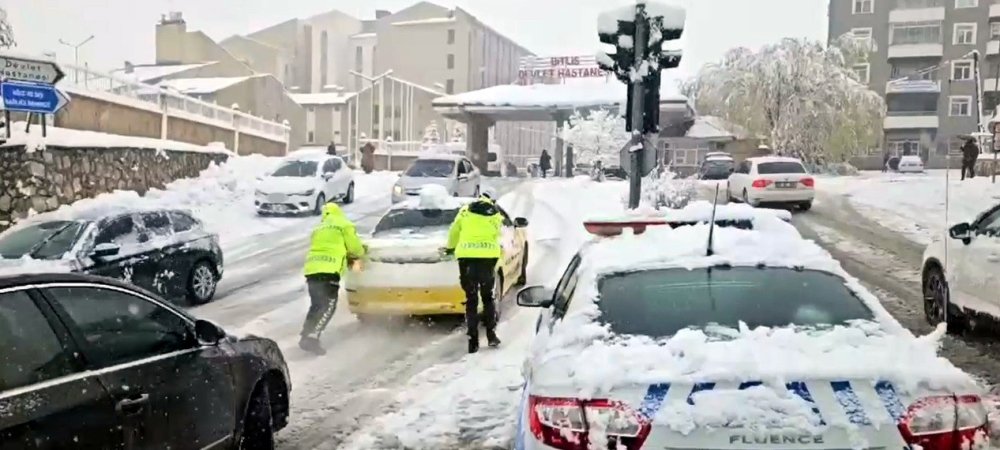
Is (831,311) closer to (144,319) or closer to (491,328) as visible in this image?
(144,319)

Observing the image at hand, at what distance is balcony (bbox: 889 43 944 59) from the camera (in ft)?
191

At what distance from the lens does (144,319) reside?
4.39 m

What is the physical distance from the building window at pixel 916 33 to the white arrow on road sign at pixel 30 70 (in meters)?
55.9

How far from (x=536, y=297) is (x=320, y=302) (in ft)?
12.3

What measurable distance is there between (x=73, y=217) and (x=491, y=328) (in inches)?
209

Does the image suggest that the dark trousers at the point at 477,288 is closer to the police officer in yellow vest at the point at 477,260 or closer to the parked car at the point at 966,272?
the police officer in yellow vest at the point at 477,260

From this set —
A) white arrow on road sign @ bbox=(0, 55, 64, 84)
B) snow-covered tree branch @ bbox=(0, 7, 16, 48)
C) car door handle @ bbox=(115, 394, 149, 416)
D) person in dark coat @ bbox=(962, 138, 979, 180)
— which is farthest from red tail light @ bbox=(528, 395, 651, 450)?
person in dark coat @ bbox=(962, 138, 979, 180)

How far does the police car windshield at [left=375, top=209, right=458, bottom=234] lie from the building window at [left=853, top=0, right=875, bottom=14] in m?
56.1

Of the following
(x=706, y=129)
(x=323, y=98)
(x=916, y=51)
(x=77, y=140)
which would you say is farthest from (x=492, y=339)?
(x=323, y=98)

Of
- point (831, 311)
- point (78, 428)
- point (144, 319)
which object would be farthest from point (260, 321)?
point (831, 311)

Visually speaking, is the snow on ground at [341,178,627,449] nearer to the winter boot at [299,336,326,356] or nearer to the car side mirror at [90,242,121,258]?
the winter boot at [299,336,326,356]

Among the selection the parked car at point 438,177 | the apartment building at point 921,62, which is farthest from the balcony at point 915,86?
the parked car at point 438,177

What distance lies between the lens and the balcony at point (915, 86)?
2325 inches

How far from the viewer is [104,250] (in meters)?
9.92
